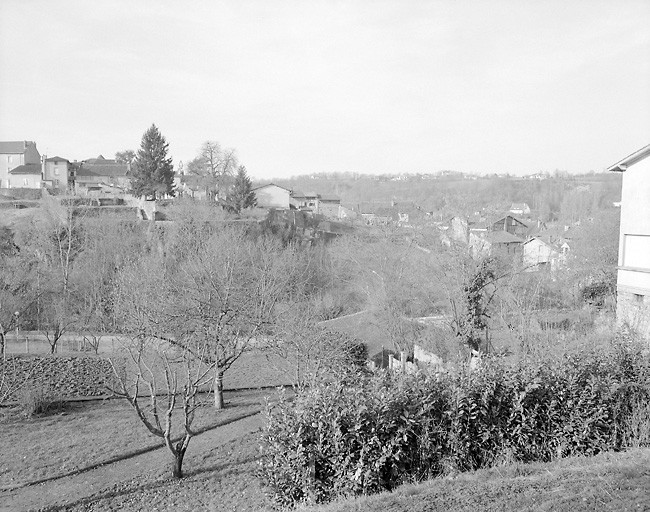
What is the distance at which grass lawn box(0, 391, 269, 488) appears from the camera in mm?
10953

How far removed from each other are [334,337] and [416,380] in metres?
10.2

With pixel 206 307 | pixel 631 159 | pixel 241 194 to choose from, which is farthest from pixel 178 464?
pixel 241 194

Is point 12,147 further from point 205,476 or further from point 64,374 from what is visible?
point 205,476

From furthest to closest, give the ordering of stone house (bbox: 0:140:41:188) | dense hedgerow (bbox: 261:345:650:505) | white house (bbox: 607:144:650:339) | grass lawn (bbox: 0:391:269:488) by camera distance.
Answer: stone house (bbox: 0:140:41:188) → white house (bbox: 607:144:650:339) → grass lawn (bbox: 0:391:269:488) → dense hedgerow (bbox: 261:345:650:505)

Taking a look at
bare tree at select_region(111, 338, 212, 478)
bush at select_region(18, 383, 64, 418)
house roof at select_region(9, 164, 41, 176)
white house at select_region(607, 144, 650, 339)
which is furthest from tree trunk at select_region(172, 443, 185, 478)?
house roof at select_region(9, 164, 41, 176)

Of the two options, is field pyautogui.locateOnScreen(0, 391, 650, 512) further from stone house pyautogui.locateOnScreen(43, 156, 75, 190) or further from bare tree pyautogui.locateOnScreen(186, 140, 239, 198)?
stone house pyautogui.locateOnScreen(43, 156, 75, 190)

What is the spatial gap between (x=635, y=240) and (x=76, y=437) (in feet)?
45.2

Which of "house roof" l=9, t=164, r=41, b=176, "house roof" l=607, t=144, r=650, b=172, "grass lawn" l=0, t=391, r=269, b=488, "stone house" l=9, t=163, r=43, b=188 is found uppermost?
"house roof" l=9, t=164, r=41, b=176

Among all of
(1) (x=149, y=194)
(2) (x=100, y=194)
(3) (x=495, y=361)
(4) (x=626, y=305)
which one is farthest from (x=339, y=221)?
(3) (x=495, y=361)

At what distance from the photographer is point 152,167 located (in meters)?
40.1

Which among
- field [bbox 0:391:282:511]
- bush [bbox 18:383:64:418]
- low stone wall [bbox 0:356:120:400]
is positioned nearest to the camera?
field [bbox 0:391:282:511]

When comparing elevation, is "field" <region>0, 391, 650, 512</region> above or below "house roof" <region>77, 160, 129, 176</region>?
below

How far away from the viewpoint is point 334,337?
1628 centimetres

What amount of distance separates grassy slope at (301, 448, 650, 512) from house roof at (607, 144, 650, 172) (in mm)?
8573
